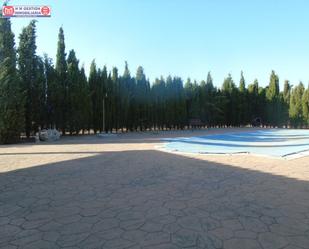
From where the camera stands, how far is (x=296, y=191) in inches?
167

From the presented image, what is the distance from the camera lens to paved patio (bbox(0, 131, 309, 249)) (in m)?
2.64

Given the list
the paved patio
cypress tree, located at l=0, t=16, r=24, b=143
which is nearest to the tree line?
cypress tree, located at l=0, t=16, r=24, b=143

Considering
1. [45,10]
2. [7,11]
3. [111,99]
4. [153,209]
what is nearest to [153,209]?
[153,209]

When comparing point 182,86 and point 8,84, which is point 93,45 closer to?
point 8,84

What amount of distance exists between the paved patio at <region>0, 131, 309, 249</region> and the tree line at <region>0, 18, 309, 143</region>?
10.2 m

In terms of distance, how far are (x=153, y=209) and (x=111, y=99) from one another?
1794cm

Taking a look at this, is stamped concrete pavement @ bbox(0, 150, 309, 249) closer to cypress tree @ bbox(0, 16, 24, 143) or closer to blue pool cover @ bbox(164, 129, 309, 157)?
blue pool cover @ bbox(164, 129, 309, 157)

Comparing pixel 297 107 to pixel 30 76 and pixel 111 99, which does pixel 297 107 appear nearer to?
pixel 111 99

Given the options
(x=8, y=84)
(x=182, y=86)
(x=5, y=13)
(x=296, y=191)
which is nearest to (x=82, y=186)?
(x=296, y=191)

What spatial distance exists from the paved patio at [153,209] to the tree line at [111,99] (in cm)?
1020

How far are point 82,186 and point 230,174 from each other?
3.01 meters

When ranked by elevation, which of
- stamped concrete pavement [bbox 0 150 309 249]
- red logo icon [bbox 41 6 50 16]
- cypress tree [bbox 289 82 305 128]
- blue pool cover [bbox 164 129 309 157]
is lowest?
stamped concrete pavement [bbox 0 150 309 249]

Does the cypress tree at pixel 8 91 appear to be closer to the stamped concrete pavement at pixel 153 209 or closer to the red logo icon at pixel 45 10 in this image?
the red logo icon at pixel 45 10

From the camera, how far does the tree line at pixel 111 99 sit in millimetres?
13922
